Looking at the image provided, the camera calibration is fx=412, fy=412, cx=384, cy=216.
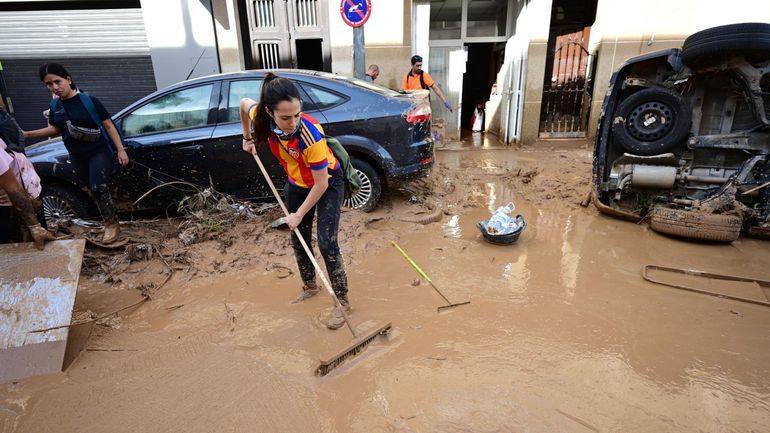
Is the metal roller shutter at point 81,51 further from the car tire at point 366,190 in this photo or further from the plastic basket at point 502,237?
the plastic basket at point 502,237

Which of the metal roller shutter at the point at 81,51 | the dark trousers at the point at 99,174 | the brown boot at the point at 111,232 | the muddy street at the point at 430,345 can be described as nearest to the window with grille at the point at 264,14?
the metal roller shutter at the point at 81,51

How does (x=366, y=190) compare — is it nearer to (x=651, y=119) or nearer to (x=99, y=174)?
(x=99, y=174)

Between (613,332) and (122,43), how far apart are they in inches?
411

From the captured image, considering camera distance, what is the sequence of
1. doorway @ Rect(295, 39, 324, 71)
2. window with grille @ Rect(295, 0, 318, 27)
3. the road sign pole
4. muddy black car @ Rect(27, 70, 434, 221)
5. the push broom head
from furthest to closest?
doorway @ Rect(295, 39, 324, 71)
window with grille @ Rect(295, 0, 318, 27)
the road sign pole
muddy black car @ Rect(27, 70, 434, 221)
the push broom head

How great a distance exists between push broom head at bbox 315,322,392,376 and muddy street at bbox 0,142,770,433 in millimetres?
43

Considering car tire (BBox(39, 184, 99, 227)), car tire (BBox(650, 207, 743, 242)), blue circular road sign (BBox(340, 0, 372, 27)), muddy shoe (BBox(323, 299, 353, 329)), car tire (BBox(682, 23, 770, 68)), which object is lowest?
muddy shoe (BBox(323, 299, 353, 329))

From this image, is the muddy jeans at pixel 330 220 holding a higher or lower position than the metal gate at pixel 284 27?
lower

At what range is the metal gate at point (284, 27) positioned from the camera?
8516 millimetres

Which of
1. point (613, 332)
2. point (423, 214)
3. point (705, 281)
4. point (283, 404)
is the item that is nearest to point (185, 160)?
point (423, 214)

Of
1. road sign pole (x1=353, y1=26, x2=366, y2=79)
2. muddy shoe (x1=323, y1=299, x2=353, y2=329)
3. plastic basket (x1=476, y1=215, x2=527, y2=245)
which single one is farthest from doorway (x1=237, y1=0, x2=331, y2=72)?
muddy shoe (x1=323, y1=299, x2=353, y2=329)

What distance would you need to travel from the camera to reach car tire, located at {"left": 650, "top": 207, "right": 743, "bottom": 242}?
379 centimetres

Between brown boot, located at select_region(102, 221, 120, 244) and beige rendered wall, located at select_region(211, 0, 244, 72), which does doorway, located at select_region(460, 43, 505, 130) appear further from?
brown boot, located at select_region(102, 221, 120, 244)

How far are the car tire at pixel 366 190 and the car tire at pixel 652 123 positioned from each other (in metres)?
2.62

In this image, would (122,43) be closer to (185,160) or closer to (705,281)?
(185,160)
